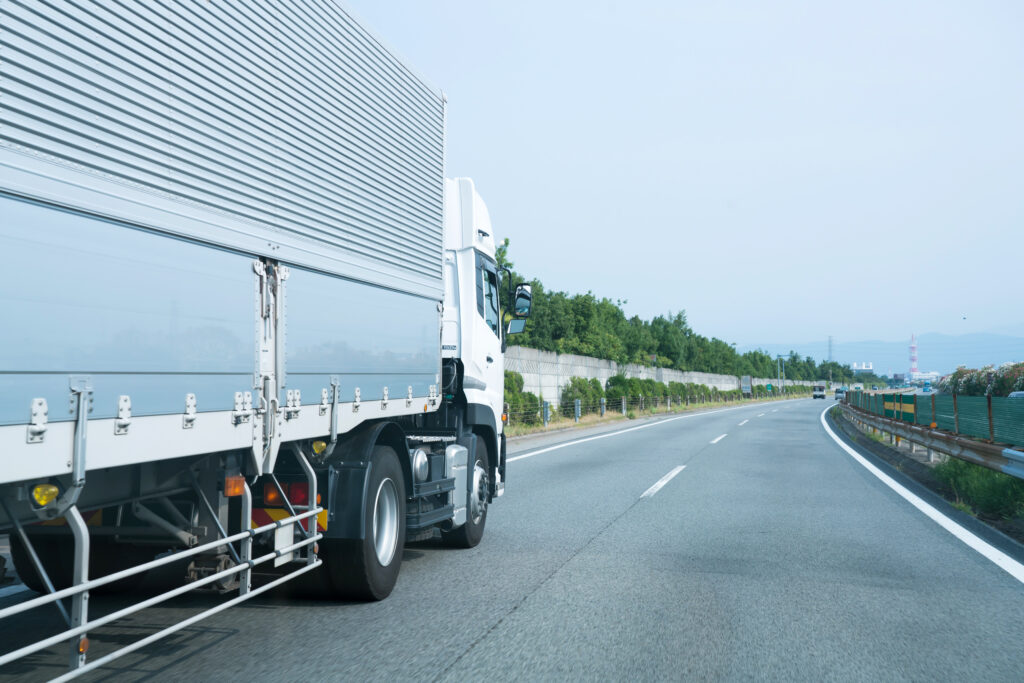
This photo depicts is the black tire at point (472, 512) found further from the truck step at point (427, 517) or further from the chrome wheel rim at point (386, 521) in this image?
the chrome wheel rim at point (386, 521)

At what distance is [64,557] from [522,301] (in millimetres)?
5270

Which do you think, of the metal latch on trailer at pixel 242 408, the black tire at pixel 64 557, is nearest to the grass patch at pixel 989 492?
the metal latch on trailer at pixel 242 408

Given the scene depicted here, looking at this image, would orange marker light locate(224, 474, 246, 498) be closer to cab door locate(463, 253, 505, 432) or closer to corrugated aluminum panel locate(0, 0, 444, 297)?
corrugated aluminum panel locate(0, 0, 444, 297)

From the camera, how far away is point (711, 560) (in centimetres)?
717

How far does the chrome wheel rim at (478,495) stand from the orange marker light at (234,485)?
137 inches

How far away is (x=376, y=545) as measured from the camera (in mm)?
5711

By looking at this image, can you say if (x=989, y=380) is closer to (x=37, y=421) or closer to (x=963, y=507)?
(x=963, y=507)

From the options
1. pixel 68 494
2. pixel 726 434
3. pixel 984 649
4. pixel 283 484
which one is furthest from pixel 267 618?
pixel 726 434

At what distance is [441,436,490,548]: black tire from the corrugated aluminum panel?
1906mm

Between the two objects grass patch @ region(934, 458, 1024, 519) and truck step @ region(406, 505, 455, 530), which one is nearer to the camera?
truck step @ region(406, 505, 455, 530)

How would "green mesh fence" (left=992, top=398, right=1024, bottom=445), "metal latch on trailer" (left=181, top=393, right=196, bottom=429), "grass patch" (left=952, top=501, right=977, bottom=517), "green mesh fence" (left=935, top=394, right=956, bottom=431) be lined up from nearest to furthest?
"metal latch on trailer" (left=181, top=393, right=196, bottom=429), "grass patch" (left=952, top=501, right=977, bottom=517), "green mesh fence" (left=992, top=398, right=1024, bottom=445), "green mesh fence" (left=935, top=394, right=956, bottom=431)

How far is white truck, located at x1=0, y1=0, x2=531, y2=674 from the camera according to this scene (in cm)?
301

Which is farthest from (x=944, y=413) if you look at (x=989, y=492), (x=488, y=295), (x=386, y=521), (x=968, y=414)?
(x=386, y=521)

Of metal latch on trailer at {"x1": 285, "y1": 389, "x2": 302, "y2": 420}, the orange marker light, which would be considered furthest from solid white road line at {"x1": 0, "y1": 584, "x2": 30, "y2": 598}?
metal latch on trailer at {"x1": 285, "y1": 389, "x2": 302, "y2": 420}
